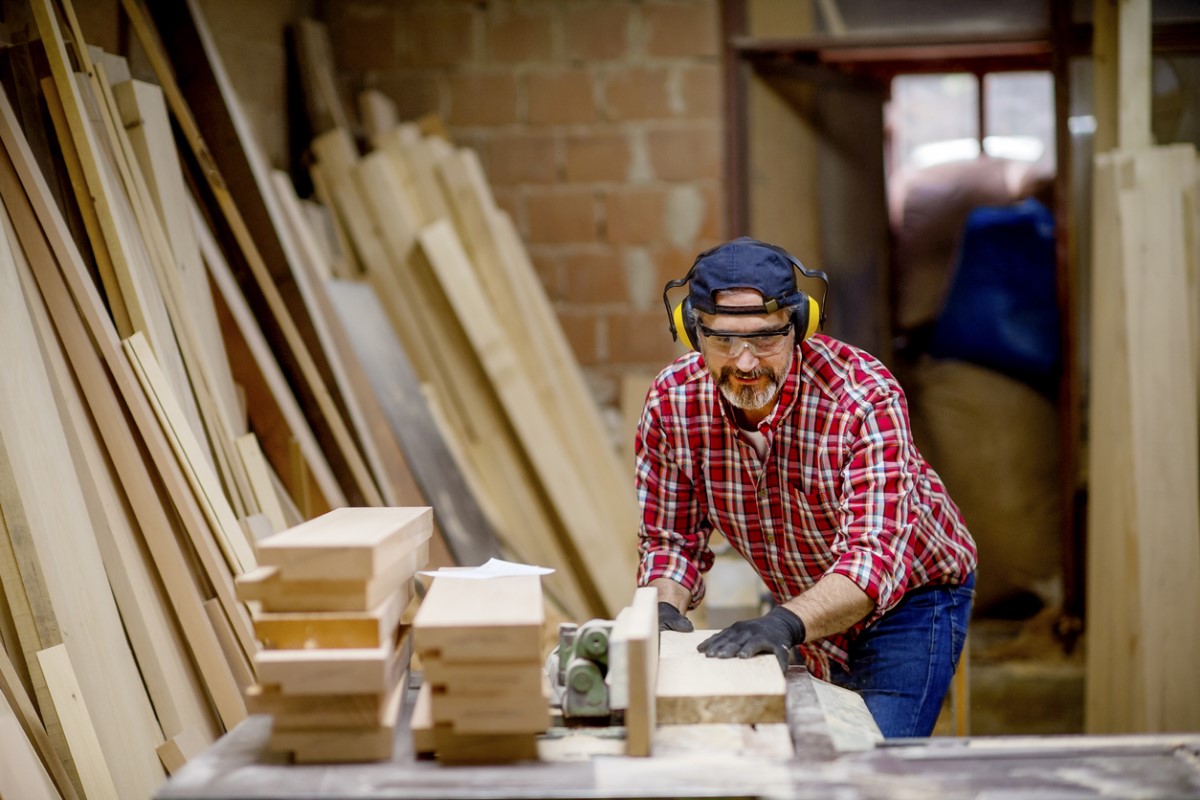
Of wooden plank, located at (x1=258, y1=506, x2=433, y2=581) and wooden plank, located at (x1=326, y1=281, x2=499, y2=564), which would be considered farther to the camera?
wooden plank, located at (x1=326, y1=281, x2=499, y2=564)

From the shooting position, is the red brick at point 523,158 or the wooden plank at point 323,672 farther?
the red brick at point 523,158

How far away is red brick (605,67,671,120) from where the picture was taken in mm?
4758

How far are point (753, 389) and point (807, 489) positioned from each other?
10.8 inches

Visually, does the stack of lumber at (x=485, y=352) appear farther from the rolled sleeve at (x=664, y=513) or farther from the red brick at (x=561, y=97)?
the rolled sleeve at (x=664, y=513)

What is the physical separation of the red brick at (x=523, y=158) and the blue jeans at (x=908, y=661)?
284 cm

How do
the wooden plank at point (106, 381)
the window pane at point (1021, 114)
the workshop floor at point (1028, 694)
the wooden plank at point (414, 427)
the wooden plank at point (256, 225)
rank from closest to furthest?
the wooden plank at point (106, 381) → the wooden plank at point (256, 225) → the wooden plank at point (414, 427) → the workshop floor at point (1028, 694) → the window pane at point (1021, 114)

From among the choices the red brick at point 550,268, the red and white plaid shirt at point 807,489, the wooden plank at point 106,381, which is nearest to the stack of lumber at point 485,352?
the red brick at point 550,268

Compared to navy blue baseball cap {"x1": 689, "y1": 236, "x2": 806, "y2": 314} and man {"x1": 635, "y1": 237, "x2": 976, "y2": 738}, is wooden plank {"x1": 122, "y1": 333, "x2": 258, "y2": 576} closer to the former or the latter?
man {"x1": 635, "y1": 237, "x2": 976, "y2": 738}

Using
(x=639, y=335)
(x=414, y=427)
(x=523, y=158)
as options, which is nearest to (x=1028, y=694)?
(x=639, y=335)

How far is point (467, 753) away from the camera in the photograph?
175cm

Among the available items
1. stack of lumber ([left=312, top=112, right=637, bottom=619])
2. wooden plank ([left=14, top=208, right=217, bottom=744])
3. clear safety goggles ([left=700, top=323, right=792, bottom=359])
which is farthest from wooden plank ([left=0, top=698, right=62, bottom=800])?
stack of lumber ([left=312, top=112, right=637, bottom=619])

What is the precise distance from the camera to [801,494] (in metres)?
2.44

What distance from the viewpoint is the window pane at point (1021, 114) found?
8.03 metres

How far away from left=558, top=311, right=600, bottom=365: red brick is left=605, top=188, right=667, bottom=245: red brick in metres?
0.36
